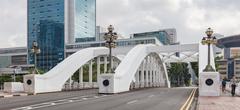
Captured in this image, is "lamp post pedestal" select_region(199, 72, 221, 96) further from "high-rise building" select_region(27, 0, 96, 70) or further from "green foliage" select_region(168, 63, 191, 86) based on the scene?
"high-rise building" select_region(27, 0, 96, 70)

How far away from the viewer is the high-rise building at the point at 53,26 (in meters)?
170

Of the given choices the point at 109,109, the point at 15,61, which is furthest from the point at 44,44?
the point at 109,109

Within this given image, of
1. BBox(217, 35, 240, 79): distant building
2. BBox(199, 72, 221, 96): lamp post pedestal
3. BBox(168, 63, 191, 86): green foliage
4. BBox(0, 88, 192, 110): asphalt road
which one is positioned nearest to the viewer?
BBox(0, 88, 192, 110): asphalt road

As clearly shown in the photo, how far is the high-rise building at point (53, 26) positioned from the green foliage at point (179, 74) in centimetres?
5431

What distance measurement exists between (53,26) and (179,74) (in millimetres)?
63451

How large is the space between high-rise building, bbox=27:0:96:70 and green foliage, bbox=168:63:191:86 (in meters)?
54.3

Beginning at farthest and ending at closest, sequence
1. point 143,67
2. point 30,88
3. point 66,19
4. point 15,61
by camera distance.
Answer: point 15,61, point 66,19, point 143,67, point 30,88

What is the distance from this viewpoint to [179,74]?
130625mm

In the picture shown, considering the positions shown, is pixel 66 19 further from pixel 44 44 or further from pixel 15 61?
pixel 15 61

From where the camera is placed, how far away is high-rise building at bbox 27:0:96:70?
170 m

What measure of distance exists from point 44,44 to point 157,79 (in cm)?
10939

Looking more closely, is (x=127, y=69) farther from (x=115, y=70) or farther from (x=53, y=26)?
(x=53, y=26)

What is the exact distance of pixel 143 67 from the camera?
60656 mm

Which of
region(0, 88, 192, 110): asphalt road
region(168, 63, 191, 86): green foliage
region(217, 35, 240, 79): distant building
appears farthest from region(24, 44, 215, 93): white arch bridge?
region(217, 35, 240, 79): distant building
